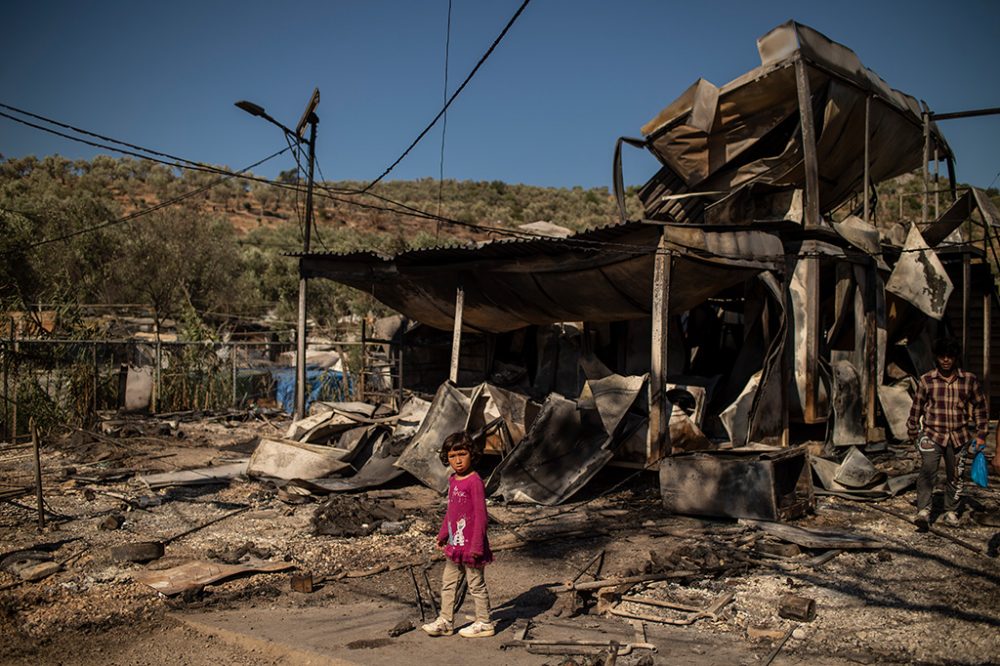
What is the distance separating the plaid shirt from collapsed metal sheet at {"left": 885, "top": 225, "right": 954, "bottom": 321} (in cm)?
536

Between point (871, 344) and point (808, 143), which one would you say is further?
point (871, 344)

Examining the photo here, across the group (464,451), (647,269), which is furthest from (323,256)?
(464,451)

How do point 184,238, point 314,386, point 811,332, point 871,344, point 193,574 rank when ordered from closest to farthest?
1. point 193,574
2. point 811,332
3. point 871,344
4. point 314,386
5. point 184,238

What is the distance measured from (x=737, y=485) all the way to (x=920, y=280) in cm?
675

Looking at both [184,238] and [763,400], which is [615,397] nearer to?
[763,400]

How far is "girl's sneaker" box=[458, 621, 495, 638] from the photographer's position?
188 inches

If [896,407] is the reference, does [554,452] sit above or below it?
below

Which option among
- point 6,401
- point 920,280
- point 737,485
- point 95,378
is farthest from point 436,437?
point 95,378

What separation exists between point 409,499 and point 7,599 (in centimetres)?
455

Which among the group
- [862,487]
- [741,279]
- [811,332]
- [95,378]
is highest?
[741,279]

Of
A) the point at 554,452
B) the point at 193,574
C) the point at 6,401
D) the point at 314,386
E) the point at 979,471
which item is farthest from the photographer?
the point at 314,386

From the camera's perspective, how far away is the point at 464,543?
4746mm

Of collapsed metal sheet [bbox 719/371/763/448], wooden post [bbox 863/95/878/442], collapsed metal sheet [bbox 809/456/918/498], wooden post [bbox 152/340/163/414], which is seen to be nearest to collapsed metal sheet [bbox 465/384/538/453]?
collapsed metal sheet [bbox 719/371/763/448]

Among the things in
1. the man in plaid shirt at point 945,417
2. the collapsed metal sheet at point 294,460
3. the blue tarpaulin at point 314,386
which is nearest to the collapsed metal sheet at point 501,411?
the collapsed metal sheet at point 294,460
